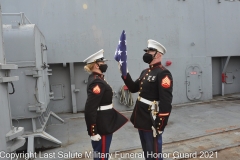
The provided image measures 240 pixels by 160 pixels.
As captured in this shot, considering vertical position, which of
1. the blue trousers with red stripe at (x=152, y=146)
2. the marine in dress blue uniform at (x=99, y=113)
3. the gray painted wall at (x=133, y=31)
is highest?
the gray painted wall at (x=133, y=31)

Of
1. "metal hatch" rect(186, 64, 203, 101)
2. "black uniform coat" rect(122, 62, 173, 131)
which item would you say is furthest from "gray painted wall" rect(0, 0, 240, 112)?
"black uniform coat" rect(122, 62, 173, 131)

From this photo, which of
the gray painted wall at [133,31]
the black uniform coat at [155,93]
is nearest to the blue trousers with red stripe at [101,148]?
the black uniform coat at [155,93]

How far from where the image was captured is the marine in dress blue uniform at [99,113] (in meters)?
2.23

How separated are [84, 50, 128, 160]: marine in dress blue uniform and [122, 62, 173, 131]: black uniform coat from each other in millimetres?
288

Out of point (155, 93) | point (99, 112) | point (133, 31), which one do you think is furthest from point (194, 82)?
point (99, 112)

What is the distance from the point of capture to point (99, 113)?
2387 millimetres

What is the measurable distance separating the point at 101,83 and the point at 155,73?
65 centimetres

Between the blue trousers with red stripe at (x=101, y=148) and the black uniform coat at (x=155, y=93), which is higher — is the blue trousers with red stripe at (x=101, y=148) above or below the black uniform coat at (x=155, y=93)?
below

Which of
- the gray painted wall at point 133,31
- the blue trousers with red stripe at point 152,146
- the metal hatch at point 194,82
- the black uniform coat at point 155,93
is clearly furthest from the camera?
the metal hatch at point 194,82

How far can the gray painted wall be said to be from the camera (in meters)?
5.80

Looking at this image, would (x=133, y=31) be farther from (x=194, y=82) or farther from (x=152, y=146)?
(x=152, y=146)

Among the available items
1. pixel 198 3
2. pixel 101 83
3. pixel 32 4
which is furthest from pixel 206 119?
pixel 32 4

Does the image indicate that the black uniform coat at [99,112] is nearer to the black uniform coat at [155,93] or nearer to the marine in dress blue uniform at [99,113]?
the marine in dress blue uniform at [99,113]

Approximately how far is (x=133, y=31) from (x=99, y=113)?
4.51 m
